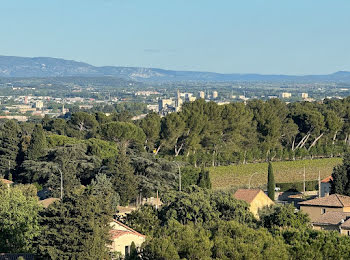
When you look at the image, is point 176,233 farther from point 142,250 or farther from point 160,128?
point 160,128

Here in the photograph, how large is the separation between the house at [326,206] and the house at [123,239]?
40.9 feet

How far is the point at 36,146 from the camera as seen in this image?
2461 inches

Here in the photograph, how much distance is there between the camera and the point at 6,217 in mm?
35719

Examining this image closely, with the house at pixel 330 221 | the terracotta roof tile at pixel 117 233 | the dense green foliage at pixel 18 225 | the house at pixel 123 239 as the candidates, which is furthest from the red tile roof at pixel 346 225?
the dense green foliage at pixel 18 225

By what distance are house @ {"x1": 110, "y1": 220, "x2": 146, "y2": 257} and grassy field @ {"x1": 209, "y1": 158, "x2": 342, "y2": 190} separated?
27627 mm

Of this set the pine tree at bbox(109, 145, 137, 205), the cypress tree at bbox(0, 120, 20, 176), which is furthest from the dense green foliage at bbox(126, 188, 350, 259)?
the cypress tree at bbox(0, 120, 20, 176)

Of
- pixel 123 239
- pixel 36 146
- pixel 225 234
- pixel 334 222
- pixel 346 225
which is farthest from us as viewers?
pixel 36 146

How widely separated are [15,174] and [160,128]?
14.4m

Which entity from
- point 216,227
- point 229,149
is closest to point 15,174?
point 229,149

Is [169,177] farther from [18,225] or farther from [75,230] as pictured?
[75,230]

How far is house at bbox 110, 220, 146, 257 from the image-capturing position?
33.3 metres

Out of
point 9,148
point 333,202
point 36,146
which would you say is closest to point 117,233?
point 333,202

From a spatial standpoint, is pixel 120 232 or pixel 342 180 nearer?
pixel 120 232

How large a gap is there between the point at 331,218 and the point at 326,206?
3.69m
